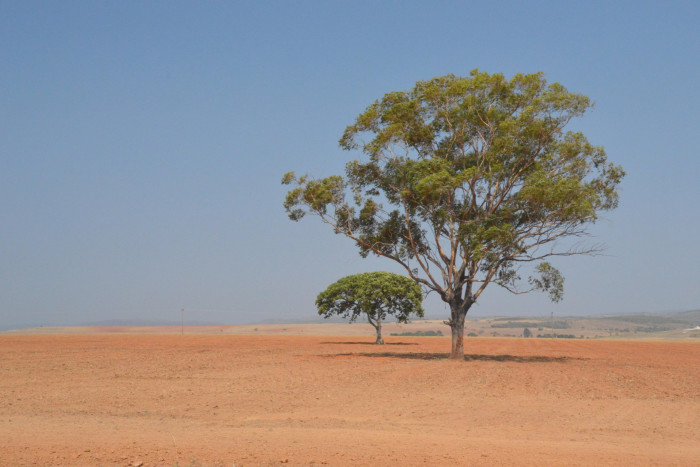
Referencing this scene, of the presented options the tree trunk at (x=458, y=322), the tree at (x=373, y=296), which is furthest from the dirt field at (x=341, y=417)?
the tree at (x=373, y=296)

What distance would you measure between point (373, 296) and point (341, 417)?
3716 cm

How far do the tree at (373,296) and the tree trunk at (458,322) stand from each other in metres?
16.6

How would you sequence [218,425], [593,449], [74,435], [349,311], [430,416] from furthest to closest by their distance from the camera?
[349,311] → [430,416] → [218,425] → [74,435] → [593,449]

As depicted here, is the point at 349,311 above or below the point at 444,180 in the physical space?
below

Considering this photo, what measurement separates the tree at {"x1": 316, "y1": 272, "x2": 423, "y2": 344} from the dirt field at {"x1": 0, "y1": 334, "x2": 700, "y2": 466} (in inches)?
971

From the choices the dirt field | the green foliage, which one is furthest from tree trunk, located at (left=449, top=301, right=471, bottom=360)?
the green foliage

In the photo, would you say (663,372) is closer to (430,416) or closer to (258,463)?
(430,416)

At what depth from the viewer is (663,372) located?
102ft

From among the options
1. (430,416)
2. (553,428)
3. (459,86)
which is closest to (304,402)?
(430,416)

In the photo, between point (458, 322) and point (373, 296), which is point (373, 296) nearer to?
point (373, 296)

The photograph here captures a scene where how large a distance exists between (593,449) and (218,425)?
747 centimetres

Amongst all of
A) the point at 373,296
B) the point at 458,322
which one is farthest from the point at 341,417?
the point at 373,296

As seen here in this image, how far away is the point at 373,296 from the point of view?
170ft

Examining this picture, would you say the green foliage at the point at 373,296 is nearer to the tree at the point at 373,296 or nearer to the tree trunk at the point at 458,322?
the tree at the point at 373,296
